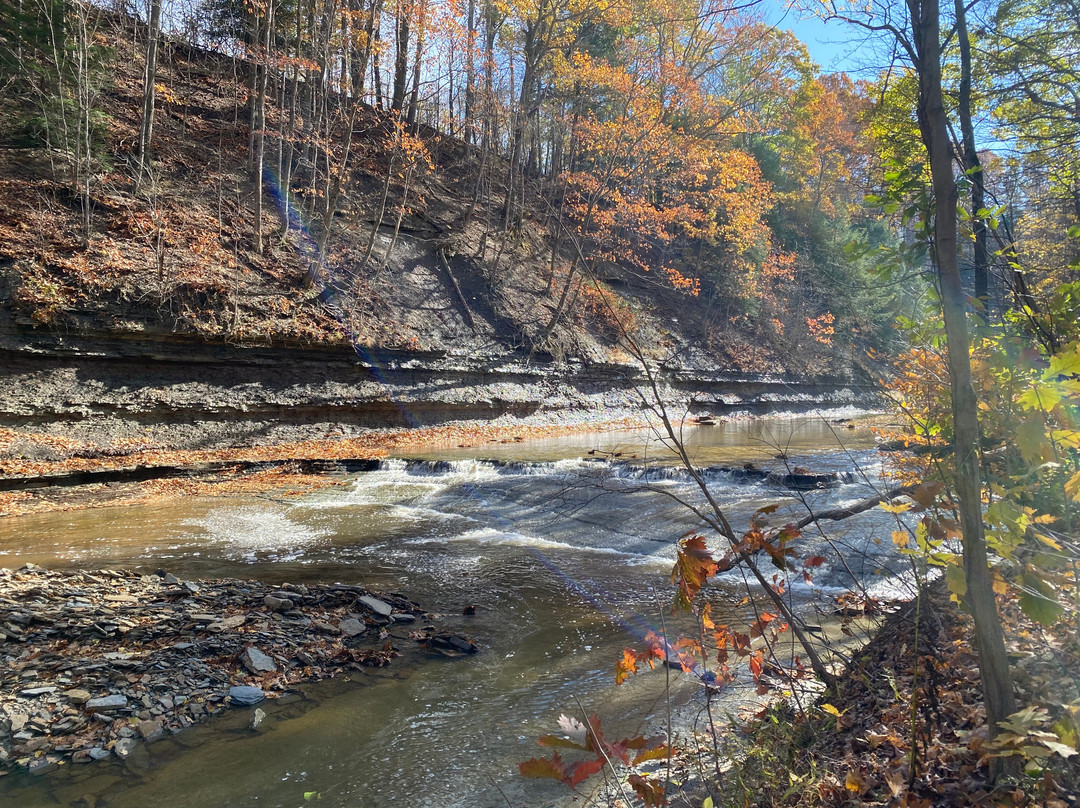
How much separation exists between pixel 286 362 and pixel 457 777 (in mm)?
14694

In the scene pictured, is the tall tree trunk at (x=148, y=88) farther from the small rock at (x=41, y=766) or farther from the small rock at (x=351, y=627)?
the small rock at (x=41, y=766)

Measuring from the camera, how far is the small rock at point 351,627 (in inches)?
236

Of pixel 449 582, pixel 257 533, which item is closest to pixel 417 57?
pixel 257 533

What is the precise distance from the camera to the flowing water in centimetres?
388

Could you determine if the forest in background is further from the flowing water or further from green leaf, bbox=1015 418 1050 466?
the flowing water

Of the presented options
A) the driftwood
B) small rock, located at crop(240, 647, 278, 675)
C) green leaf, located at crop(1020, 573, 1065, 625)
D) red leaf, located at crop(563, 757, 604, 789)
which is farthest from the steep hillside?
red leaf, located at crop(563, 757, 604, 789)

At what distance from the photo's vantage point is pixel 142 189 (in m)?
17.0

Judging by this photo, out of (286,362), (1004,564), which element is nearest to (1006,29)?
(1004,564)

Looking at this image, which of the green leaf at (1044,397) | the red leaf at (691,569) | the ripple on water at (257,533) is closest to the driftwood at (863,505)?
the red leaf at (691,569)

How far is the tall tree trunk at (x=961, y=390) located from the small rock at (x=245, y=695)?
4.76 metres

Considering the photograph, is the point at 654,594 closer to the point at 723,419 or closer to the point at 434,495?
the point at 434,495

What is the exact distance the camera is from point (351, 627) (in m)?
6.08

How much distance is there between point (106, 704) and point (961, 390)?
5611 millimetres

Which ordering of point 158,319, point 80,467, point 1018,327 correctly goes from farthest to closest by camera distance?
point 158,319
point 80,467
point 1018,327
